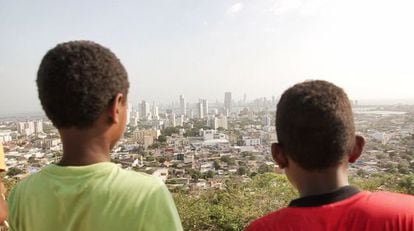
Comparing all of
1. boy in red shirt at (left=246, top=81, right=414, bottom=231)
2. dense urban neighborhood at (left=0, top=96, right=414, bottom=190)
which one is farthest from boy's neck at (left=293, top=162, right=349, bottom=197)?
dense urban neighborhood at (left=0, top=96, right=414, bottom=190)

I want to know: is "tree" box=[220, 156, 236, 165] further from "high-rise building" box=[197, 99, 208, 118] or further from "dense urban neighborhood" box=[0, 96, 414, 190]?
"high-rise building" box=[197, 99, 208, 118]

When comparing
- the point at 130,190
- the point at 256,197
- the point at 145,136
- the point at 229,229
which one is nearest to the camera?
the point at 130,190

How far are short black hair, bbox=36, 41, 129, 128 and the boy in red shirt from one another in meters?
0.37

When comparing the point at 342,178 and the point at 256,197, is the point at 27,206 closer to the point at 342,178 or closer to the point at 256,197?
the point at 342,178

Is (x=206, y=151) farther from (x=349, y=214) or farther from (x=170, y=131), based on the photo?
(x=349, y=214)

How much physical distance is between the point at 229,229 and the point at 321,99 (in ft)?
19.5

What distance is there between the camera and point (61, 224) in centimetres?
87

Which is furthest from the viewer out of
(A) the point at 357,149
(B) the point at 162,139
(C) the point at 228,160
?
(B) the point at 162,139

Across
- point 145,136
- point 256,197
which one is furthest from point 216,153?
point 256,197

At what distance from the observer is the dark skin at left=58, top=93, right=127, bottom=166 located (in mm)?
891

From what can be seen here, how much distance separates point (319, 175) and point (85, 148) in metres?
0.49

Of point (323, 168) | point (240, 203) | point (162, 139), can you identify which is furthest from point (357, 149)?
point (162, 139)

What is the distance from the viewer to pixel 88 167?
864 mm

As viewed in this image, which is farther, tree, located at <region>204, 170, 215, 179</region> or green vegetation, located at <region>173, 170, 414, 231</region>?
tree, located at <region>204, 170, 215, 179</region>
